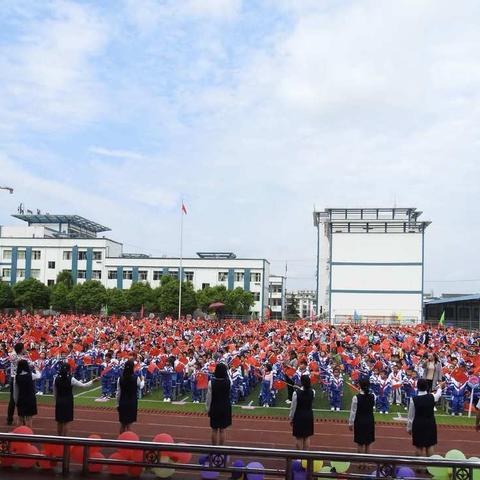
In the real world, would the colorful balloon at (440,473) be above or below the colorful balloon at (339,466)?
above

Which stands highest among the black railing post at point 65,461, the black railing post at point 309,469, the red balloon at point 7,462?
the black railing post at point 309,469

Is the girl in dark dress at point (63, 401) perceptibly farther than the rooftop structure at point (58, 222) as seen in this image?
No

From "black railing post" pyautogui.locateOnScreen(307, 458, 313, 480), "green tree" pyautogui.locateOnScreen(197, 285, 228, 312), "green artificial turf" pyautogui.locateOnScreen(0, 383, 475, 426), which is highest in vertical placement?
"green tree" pyautogui.locateOnScreen(197, 285, 228, 312)

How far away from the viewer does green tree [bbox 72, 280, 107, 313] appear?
55656 mm

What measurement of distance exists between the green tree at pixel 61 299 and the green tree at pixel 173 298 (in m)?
8.48

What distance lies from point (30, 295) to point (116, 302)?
27.4ft

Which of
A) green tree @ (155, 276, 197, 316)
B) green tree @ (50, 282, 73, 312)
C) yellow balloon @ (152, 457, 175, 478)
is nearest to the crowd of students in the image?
yellow balloon @ (152, 457, 175, 478)

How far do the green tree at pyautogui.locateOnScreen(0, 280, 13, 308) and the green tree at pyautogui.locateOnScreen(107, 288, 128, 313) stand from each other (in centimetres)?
958

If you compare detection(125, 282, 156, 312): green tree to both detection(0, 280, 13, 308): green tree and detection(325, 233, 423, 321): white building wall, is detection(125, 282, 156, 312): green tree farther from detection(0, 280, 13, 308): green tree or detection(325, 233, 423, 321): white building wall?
detection(325, 233, 423, 321): white building wall

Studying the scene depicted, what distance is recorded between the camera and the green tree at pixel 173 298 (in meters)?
55.5

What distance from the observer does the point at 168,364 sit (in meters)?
16.9

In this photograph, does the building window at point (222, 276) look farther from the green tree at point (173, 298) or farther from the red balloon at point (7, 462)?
the red balloon at point (7, 462)

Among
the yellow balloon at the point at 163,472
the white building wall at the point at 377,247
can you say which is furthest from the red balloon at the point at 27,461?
the white building wall at the point at 377,247

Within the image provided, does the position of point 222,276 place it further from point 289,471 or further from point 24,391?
point 289,471
